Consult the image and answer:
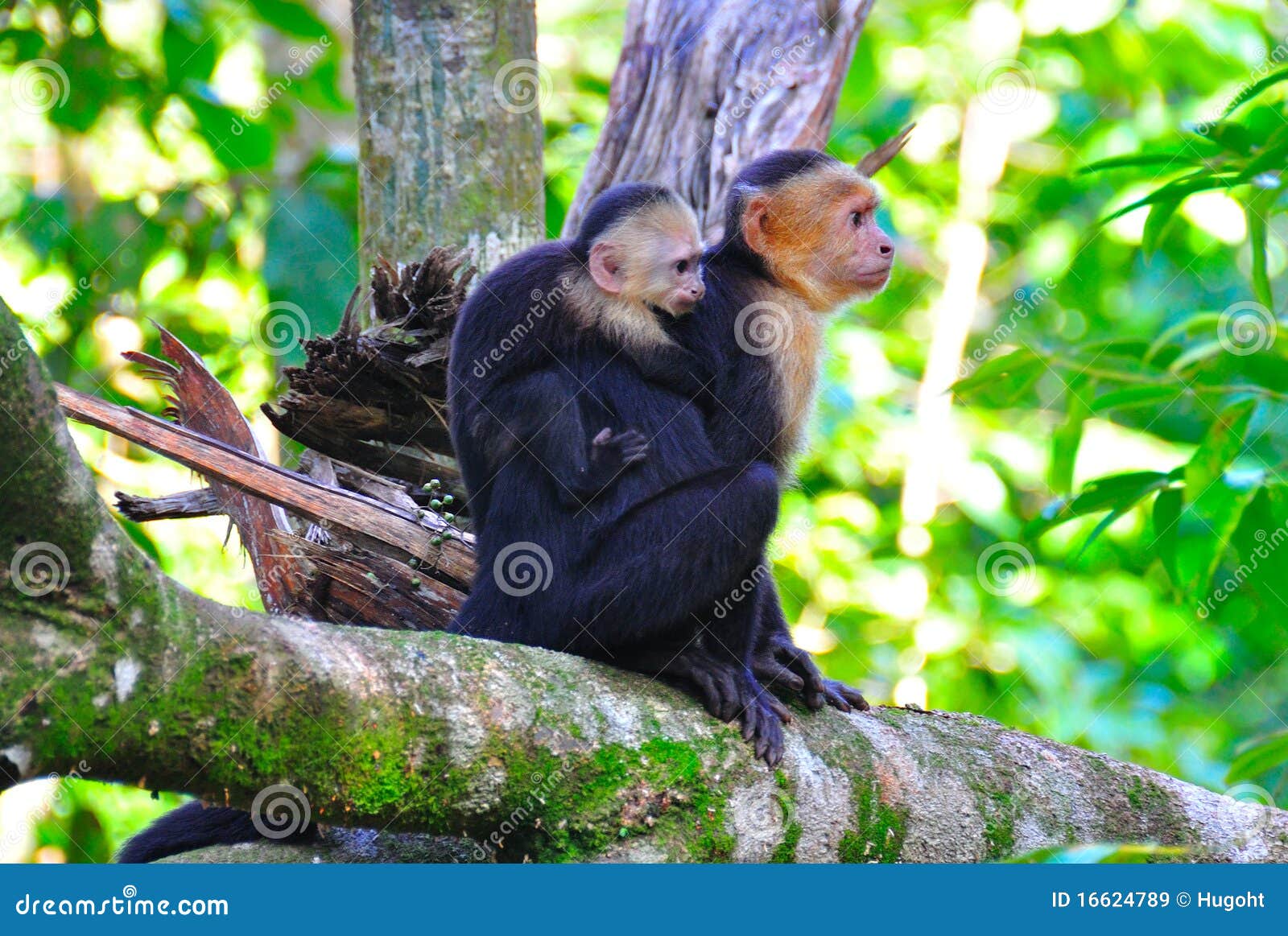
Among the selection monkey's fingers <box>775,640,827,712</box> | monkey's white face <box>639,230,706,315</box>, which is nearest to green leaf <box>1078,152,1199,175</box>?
monkey's white face <box>639,230,706,315</box>

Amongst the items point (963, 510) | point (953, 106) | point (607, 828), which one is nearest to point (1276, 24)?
point (953, 106)

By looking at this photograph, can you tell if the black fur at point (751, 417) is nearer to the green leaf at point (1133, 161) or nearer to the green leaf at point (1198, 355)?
the green leaf at point (1133, 161)

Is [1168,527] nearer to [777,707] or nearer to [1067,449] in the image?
[1067,449]

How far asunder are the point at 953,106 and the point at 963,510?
13.1ft

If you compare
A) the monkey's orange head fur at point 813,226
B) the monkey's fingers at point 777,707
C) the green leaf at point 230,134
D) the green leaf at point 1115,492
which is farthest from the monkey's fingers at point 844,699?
the green leaf at point 230,134

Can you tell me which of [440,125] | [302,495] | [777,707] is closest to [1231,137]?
[777,707]

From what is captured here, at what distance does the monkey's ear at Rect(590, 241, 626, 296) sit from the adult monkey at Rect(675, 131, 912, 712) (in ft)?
1.22

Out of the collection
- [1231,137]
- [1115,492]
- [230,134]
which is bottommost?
[1115,492]

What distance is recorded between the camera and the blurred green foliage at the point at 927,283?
812 centimetres

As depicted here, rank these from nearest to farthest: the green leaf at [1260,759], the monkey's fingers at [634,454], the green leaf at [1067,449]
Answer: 1. the monkey's fingers at [634,454]
2. the green leaf at [1260,759]
3. the green leaf at [1067,449]

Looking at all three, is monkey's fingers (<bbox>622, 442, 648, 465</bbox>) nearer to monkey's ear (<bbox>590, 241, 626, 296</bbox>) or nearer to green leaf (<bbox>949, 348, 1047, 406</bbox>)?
monkey's ear (<bbox>590, 241, 626, 296</bbox>)

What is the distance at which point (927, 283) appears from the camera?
11461mm

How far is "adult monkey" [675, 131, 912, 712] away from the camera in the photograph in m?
4.89

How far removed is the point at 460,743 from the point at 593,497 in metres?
1.30
